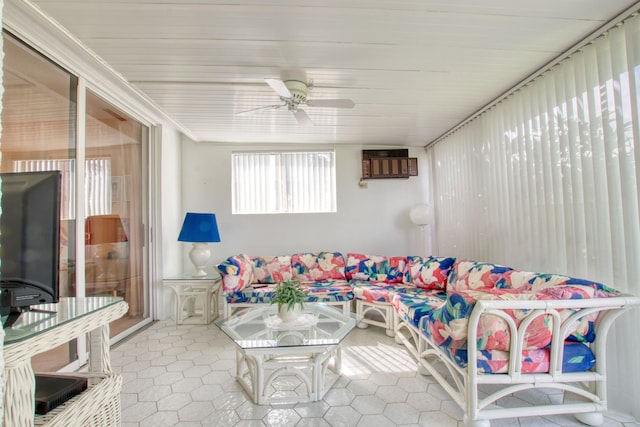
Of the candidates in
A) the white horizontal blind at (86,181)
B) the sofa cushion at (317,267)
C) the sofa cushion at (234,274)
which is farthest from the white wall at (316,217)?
the white horizontal blind at (86,181)

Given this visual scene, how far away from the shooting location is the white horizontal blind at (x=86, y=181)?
6.79 ft

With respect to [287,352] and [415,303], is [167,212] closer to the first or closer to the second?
[287,352]

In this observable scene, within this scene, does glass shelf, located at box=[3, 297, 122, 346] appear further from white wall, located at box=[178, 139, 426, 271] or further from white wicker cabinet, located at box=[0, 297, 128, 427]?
white wall, located at box=[178, 139, 426, 271]

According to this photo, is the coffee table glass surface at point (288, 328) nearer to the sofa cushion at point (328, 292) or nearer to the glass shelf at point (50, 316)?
the sofa cushion at point (328, 292)

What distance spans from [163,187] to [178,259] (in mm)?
1015

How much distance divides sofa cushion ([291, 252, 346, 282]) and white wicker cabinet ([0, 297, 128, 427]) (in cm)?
271

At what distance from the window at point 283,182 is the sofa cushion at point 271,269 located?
0.76m

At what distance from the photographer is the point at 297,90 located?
2492 millimetres

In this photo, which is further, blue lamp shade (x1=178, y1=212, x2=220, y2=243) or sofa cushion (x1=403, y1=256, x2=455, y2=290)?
blue lamp shade (x1=178, y1=212, x2=220, y2=243)

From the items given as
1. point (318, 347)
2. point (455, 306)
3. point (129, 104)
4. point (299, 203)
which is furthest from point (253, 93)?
point (455, 306)

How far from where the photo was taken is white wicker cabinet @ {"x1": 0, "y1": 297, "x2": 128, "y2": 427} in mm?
792

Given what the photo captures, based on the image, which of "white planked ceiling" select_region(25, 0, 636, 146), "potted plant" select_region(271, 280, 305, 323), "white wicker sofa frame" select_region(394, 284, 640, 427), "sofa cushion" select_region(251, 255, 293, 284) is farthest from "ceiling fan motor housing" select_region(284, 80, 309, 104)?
"sofa cushion" select_region(251, 255, 293, 284)

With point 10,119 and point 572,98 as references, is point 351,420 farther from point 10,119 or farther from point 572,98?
point 10,119

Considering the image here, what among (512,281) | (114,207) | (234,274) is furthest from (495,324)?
(114,207)
